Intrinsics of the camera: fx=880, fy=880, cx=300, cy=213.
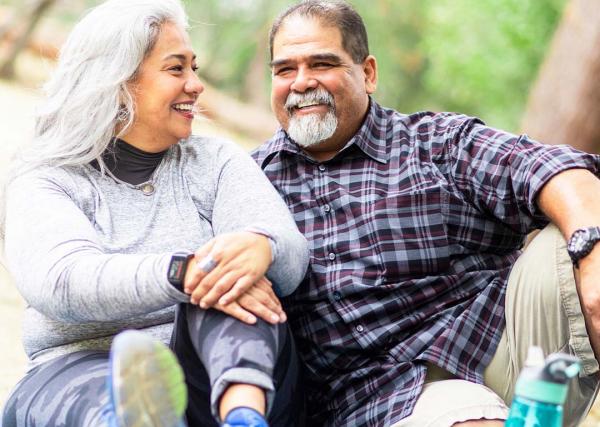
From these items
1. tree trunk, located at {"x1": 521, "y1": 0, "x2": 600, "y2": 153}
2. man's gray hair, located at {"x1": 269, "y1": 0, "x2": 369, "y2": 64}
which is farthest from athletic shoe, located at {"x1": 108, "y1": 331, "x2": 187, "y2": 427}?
tree trunk, located at {"x1": 521, "y1": 0, "x2": 600, "y2": 153}

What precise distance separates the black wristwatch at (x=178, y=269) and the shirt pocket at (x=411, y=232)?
0.68 m

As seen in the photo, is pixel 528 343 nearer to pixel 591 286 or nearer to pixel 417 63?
pixel 591 286

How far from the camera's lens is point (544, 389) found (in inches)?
66.6

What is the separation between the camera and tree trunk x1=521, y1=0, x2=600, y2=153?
5.49 metres

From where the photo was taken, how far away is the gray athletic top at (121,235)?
6.91ft

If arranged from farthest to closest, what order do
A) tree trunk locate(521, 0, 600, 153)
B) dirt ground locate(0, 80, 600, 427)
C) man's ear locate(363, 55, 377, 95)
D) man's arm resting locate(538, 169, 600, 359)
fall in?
tree trunk locate(521, 0, 600, 153), dirt ground locate(0, 80, 600, 427), man's ear locate(363, 55, 377, 95), man's arm resting locate(538, 169, 600, 359)

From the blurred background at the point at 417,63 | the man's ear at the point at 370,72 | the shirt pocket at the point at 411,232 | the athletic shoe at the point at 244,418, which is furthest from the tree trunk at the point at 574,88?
the athletic shoe at the point at 244,418

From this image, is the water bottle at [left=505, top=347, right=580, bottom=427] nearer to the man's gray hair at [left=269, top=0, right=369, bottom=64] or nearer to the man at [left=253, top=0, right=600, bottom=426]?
the man at [left=253, top=0, right=600, bottom=426]

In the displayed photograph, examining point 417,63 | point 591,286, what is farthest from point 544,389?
point 417,63

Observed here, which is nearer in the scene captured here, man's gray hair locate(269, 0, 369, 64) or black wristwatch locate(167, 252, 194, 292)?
black wristwatch locate(167, 252, 194, 292)

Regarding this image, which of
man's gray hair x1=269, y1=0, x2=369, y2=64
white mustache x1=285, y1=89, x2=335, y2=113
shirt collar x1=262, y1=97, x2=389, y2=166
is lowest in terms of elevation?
shirt collar x1=262, y1=97, x2=389, y2=166

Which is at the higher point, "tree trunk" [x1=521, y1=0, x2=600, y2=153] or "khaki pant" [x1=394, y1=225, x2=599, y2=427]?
"tree trunk" [x1=521, y1=0, x2=600, y2=153]

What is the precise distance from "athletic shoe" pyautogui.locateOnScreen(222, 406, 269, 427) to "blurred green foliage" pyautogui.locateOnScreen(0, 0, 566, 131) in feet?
33.4

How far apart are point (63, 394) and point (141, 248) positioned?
479 mm
